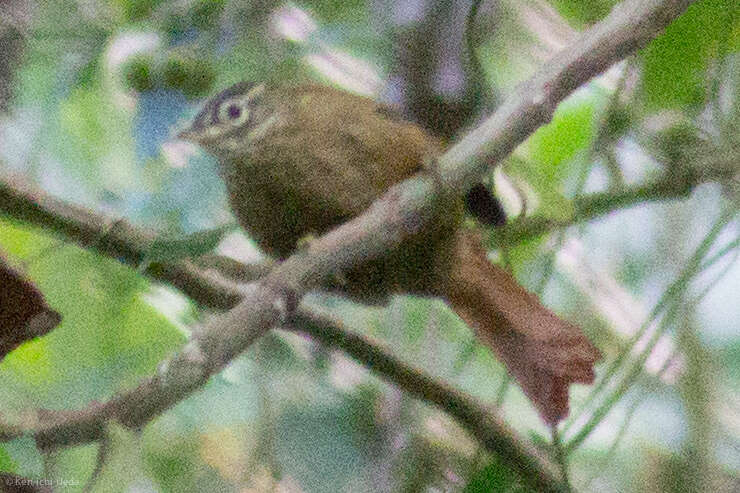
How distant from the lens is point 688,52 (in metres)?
1.05


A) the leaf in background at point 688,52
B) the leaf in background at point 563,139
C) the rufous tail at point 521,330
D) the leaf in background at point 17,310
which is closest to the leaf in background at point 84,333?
the leaf in background at point 17,310

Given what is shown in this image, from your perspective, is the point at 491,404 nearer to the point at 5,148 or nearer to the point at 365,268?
the point at 365,268

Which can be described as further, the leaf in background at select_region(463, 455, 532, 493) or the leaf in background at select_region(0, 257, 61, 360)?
the leaf in background at select_region(463, 455, 532, 493)

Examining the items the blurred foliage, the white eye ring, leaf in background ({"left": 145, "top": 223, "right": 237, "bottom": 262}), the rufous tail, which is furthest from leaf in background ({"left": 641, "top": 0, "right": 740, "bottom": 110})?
leaf in background ({"left": 145, "top": 223, "right": 237, "bottom": 262})

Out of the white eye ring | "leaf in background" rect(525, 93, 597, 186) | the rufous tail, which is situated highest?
the white eye ring

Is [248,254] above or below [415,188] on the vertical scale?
below

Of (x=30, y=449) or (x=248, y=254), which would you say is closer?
(x=30, y=449)

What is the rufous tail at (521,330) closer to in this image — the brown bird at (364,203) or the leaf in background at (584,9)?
the brown bird at (364,203)

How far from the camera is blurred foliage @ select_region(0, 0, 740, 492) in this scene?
1034 mm

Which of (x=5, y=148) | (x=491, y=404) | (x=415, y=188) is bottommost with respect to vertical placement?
(x=491, y=404)

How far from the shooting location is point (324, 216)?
885mm

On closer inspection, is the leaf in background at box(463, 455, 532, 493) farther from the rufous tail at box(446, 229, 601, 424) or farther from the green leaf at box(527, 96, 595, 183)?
the green leaf at box(527, 96, 595, 183)

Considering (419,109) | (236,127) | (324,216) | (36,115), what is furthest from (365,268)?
(36,115)

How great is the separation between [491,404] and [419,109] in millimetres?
326
